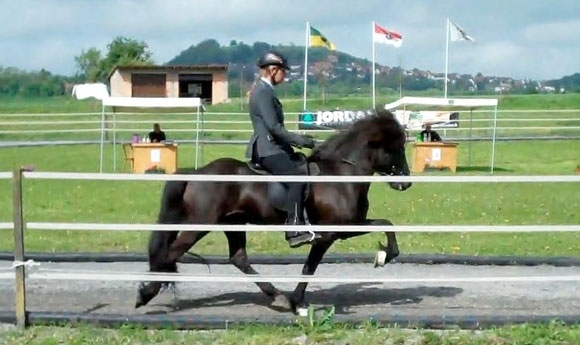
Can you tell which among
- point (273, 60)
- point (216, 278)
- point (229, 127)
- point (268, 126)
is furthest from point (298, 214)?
point (229, 127)

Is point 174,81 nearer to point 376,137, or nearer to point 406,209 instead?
point 406,209

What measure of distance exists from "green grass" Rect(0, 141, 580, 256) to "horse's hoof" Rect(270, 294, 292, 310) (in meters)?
3.51

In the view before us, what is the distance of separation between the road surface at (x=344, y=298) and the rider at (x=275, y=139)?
0.89m

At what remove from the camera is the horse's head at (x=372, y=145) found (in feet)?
29.1

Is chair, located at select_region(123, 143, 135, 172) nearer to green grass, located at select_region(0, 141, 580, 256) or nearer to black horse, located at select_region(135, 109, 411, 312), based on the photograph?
green grass, located at select_region(0, 141, 580, 256)

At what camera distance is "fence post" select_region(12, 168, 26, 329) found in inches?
301

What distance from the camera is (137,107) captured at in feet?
93.2

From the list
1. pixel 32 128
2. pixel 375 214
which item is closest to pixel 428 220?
pixel 375 214

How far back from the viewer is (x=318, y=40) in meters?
45.1

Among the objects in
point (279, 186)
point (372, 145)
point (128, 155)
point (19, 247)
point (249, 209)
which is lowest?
point (128, 155)

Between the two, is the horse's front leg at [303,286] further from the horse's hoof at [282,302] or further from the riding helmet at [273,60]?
the riding helmet at [273,60]

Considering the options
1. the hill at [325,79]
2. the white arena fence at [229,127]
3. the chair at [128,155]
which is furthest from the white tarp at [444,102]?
the hill at [325,79]

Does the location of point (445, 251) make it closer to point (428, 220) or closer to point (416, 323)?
point (428, 220)

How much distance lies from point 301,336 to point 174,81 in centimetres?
6299
